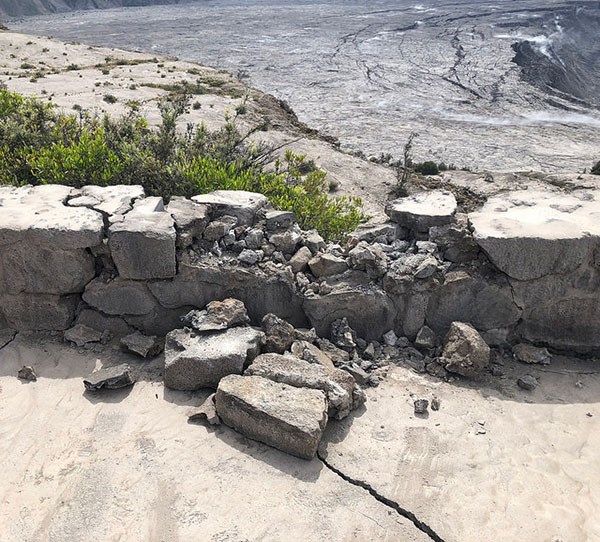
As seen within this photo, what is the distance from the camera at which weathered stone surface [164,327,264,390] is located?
13.6 ft

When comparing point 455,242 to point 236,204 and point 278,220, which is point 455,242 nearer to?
point 278,220

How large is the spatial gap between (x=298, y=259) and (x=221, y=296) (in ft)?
2.64

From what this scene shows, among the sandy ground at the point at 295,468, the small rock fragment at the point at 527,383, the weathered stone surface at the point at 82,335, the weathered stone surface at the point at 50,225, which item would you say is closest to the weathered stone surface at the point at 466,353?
the sandy ground at the point at 295,468

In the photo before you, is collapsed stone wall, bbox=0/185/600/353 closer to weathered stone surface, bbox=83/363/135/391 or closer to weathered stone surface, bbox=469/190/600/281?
weathered stone surface, bbox=469/190/600/281

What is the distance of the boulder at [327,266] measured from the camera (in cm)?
493

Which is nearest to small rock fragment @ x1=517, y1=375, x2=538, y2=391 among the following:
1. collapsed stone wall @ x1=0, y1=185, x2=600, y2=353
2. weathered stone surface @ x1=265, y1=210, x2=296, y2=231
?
collapsed stone wall @ x1=0, y1=185, x2=600, y2=353

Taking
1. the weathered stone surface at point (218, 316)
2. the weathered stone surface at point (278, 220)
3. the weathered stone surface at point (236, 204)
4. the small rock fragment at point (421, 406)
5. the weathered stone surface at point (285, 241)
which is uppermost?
the weathered stone surface at point (236, 204)

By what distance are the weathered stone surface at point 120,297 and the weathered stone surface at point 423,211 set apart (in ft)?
8.43

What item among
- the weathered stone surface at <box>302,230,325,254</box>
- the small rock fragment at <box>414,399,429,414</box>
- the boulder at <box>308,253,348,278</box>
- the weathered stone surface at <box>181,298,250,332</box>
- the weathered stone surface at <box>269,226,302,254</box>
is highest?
the weathered stone surface at <box>269,226,302,254</box>

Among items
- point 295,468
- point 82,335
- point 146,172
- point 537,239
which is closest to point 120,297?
point 82,335

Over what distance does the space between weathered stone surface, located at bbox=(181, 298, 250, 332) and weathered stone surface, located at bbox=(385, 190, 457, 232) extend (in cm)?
190

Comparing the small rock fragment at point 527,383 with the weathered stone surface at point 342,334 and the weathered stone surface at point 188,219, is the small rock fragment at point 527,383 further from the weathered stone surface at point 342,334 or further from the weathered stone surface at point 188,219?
the weathered stone surface at point 188,219

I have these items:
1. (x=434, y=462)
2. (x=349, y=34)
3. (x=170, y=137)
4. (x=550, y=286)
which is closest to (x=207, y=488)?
(x=434, y=462)

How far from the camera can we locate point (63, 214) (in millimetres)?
4781
